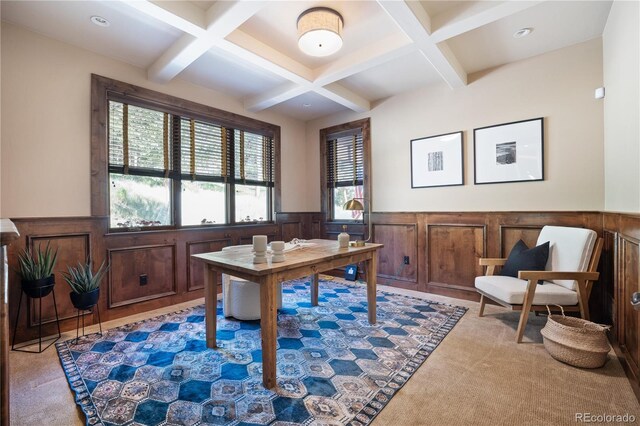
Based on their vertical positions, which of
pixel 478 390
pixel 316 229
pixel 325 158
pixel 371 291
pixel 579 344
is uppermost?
pixel 325 158

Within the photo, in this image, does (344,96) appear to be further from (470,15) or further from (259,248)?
(259,248)

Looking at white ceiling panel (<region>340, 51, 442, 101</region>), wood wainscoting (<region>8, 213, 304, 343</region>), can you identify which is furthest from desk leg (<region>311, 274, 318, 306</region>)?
white ceiling panel (<region>340, 51, 442, 101</region>)

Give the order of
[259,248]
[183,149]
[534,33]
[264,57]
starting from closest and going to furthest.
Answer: [259,248] < [534,33] < [264,57] < [183,149]

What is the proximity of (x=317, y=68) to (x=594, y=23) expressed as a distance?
100 inches

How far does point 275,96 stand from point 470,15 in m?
2.30

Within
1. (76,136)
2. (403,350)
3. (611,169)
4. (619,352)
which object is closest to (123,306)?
(76,136)

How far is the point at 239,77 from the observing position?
3.46 metres

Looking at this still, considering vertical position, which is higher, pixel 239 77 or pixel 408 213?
pixel 239 77

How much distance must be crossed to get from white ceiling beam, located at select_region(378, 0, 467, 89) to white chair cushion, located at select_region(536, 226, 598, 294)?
1.90m

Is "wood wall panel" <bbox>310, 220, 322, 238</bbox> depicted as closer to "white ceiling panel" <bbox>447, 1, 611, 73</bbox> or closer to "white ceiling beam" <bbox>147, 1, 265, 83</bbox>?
"white ceiling beam" <bbox>147, 1, 265, 83</bbox>

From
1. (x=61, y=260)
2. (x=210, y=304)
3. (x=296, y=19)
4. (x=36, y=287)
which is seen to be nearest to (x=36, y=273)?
(x=36, y=287)

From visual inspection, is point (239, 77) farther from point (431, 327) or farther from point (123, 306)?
point (431, 327)

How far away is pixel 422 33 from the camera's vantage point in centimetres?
240

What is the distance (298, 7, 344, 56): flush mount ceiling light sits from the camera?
230 cm
